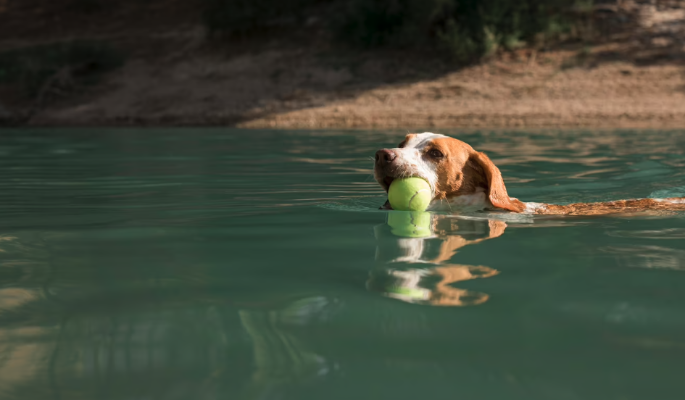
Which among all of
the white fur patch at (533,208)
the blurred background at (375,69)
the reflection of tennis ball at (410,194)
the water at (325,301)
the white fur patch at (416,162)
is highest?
the blurred background at (375,69)

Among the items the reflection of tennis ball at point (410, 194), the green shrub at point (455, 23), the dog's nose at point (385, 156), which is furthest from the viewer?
the green shrub at point (455, 23)

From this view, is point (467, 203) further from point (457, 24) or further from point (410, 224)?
point (457, 24)

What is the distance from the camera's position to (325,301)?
284 cm

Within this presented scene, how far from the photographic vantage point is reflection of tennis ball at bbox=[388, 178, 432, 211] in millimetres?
4941

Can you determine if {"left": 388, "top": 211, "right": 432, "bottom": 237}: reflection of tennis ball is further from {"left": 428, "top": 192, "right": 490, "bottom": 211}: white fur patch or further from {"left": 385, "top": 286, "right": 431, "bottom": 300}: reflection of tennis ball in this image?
{"left": 385, "top": 286, "right": 431, "bottom": 300}: reflection of tennis ball

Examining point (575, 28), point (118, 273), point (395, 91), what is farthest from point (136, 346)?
point (575, 28)

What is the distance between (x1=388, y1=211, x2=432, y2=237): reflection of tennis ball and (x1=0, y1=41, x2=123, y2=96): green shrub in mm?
18895

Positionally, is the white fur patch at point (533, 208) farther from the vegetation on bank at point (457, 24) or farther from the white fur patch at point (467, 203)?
the vegetation on bank at point (457, 24)

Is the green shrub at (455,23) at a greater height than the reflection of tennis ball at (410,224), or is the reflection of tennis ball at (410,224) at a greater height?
the green shrub at (455,23)

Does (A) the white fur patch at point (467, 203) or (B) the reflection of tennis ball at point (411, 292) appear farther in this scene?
(A) the white fur patch at point (467, 203)

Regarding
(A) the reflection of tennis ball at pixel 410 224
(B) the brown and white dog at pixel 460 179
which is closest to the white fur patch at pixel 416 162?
(B) the brown and white dog at pixel 460 179

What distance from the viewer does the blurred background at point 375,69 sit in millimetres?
17125

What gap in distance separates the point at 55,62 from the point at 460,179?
20.3 meters

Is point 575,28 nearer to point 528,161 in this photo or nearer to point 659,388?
point 528,161
